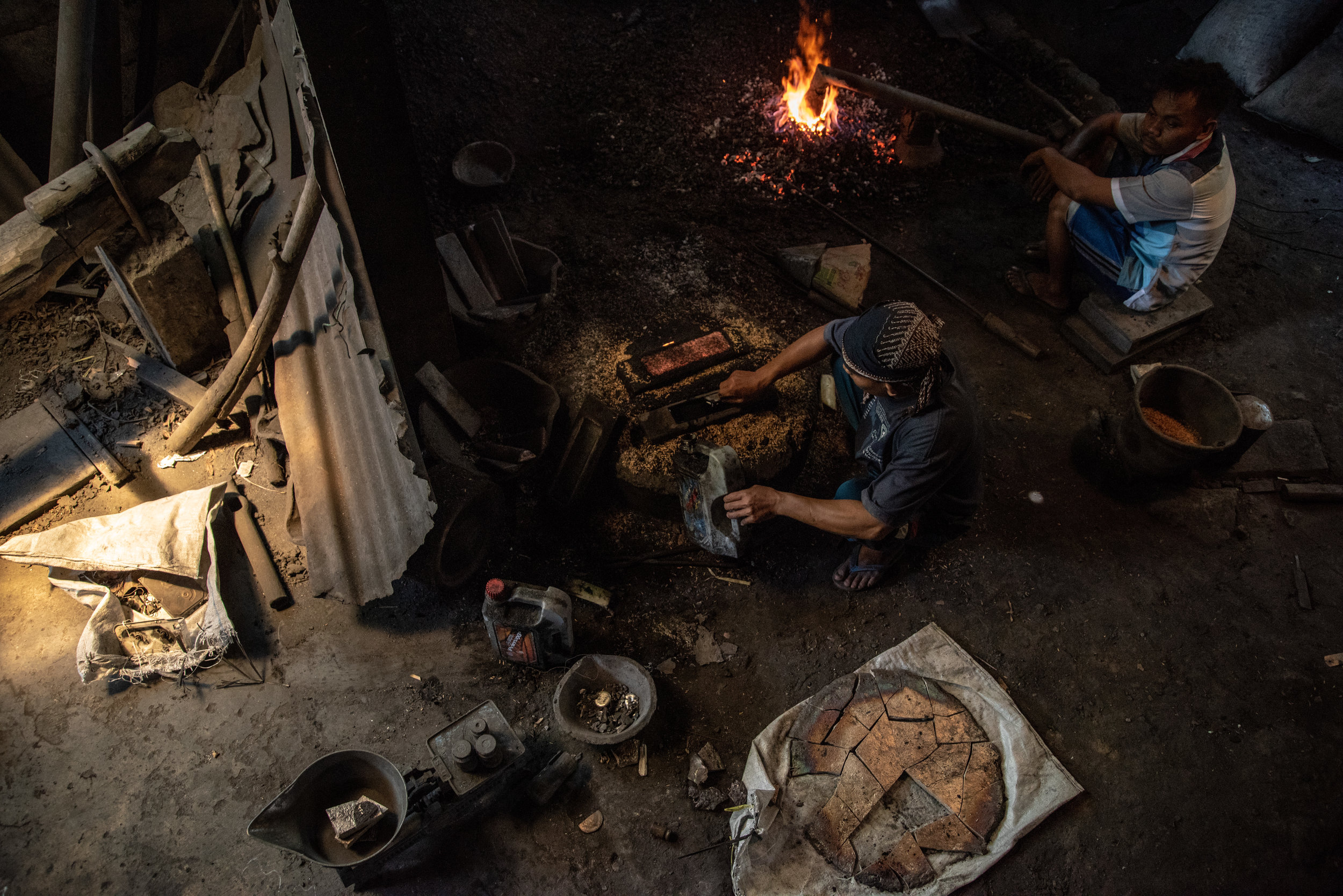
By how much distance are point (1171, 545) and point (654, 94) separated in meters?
5.31

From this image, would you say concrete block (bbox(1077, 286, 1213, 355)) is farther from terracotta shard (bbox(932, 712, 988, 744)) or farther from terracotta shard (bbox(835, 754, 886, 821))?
terracotta shard (bbox(835, 754, 886, 821))

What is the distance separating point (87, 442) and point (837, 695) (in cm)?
473

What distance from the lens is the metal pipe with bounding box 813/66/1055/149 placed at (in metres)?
5.14

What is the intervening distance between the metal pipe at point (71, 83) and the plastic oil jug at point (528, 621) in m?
4.21

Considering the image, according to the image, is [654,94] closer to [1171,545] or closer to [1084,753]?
[1171,545]

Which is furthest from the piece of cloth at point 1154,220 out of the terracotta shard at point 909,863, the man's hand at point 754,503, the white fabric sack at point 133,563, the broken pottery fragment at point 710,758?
the white fabric sack at point 133,563

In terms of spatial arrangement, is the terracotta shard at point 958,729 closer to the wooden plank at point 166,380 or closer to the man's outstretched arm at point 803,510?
the man's outstretched arm at point 803,510

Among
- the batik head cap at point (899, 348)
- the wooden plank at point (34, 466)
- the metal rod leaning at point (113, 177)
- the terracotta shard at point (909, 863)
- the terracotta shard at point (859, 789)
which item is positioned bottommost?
the terracotta shard at point (909, 863)

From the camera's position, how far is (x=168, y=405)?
445 cm

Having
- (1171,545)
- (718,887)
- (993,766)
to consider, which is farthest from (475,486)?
(1171,545)

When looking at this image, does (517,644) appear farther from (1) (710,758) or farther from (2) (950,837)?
(2) (950,837)

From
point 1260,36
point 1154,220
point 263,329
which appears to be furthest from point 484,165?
point 1260,36

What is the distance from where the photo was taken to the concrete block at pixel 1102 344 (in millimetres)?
4629

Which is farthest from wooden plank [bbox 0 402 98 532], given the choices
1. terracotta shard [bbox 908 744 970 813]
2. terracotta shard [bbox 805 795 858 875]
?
terracotta shard [bbox 908 744 970 813]
